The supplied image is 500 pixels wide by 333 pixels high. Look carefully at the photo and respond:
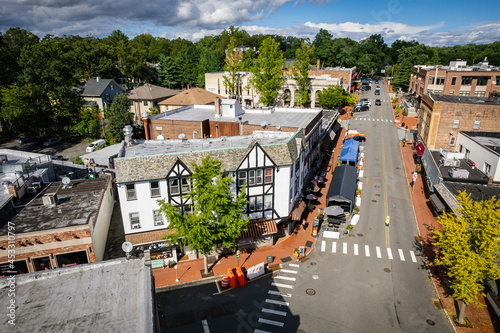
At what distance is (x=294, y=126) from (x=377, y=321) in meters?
27.0

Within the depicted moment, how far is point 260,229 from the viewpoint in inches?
1270

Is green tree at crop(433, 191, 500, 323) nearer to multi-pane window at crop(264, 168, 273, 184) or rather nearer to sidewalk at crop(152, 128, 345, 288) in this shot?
sidewalk at crop(152, 128, 345, 288)

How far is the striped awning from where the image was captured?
3180cm

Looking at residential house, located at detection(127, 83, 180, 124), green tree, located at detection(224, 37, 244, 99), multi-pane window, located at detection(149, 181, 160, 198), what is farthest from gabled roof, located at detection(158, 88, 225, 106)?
multi-pane window, located at detection(149, 181, 160, 198)

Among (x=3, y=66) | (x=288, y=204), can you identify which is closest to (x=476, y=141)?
(x=288, y=204)

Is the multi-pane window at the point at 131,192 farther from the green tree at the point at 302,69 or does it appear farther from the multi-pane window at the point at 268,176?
the green tree at the point at 302,69

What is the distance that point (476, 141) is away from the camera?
4384cm

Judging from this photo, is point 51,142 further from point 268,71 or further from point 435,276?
point 435,276

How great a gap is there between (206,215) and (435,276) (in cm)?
2253

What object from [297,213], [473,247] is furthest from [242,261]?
[473,247]

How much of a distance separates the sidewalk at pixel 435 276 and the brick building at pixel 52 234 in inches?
1240

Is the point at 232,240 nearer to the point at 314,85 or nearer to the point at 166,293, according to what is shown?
the point at 166,293

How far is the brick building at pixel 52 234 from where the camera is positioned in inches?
1005

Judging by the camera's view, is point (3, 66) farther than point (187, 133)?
Yes
